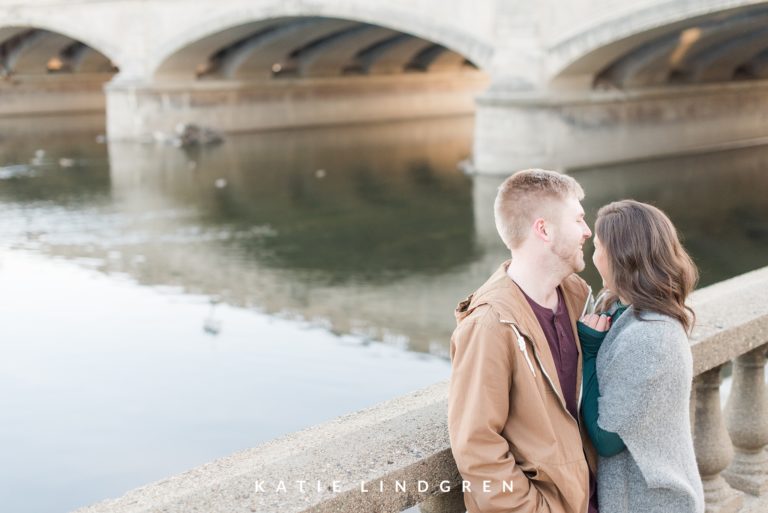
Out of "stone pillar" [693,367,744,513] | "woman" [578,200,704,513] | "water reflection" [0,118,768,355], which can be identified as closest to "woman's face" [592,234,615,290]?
"woman" [578,200,704,513]

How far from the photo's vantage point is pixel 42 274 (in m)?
10.5

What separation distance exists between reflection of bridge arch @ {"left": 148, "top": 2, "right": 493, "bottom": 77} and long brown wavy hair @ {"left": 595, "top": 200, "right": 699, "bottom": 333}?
17488mm

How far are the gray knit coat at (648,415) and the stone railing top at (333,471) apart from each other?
1.15ft

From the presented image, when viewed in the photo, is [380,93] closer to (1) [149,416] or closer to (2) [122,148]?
(2) [122,148]

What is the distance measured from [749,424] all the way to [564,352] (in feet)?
3.37

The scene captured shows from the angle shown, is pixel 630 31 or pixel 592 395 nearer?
pixel 592 395

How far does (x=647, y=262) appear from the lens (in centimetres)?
210

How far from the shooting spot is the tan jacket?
6.16 feet

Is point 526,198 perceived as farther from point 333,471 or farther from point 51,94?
point 51,94

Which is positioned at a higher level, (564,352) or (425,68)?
(564,352)

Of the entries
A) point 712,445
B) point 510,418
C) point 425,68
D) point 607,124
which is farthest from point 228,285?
point 425,68

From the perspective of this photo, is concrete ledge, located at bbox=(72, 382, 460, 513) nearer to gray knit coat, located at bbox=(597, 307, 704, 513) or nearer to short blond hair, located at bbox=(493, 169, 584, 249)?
gray knit coat, located at bbox=(597, 307, 704, 513)

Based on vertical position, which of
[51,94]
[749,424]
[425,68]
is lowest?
[51,94]

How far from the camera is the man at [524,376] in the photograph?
1884 millimetres
